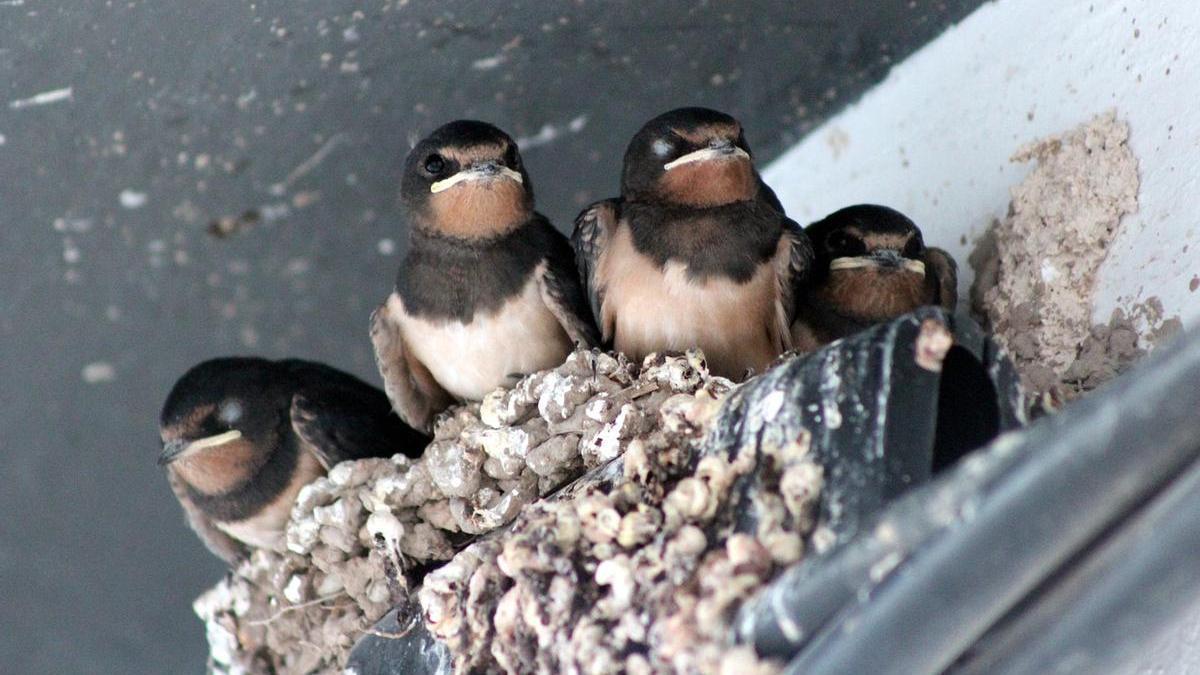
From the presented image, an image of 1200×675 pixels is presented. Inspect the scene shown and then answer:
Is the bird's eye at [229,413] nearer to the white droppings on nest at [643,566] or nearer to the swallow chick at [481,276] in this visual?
the swallow chick at [481,276]

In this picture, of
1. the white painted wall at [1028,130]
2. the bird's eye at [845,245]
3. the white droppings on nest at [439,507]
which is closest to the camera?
the white painted wall at [1028,130]

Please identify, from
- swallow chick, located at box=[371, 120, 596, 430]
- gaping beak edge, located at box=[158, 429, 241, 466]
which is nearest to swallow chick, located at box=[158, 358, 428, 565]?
gaping beak edge, located at box=[158, 429, 241, 466]

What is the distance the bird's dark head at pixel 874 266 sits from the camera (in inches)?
121

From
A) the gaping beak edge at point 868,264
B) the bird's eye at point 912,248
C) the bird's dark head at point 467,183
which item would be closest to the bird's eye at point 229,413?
the bird's dark head at point 467,183

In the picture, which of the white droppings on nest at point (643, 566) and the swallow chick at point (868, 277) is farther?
the swallow chick at point (868, 277)

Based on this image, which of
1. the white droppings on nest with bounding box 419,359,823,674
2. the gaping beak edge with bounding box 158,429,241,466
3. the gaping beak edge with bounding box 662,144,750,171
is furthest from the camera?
the gaping beak edge with bounding box 158,429,241,466

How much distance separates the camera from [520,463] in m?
2.92

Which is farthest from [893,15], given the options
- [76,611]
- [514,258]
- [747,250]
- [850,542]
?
[76,611]

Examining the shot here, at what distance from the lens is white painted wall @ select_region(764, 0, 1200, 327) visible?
2.54 metres

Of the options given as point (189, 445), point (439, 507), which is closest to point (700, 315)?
point (439, 507)

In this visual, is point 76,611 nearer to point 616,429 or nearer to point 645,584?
point 616,429

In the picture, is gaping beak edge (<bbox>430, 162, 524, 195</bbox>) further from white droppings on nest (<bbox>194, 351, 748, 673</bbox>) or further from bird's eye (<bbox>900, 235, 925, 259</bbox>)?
bird's eye (<bbox>900, 235, 925, 259</bbox>)

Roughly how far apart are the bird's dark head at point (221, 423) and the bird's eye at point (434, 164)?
2.53ft

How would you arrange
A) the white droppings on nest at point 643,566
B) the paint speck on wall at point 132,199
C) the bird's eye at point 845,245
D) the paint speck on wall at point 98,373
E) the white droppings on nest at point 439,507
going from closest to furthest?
1. the white droppings on nest at point 643,566
2. the white droppings on nest at point 439,507
3. the bird's eye at point 845,245
4. the paint speck on wall at point 132,199
5. the paint speck on wall at point 98,373
